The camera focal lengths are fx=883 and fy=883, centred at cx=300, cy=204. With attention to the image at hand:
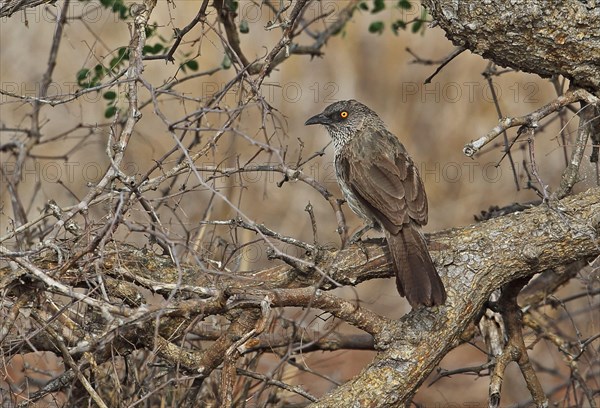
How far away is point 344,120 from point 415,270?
2.04 meters

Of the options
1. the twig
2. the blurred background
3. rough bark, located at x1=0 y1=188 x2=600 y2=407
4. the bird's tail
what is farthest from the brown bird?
the blurred background

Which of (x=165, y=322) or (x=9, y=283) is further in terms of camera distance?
(x=165, y=322)

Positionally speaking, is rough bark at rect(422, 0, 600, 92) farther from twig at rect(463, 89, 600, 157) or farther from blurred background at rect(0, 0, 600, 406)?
blurred background at rect(0, 0, 600, 406)

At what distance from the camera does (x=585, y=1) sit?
4473mm

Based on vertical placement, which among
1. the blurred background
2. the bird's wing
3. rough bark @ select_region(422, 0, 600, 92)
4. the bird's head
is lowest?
the bird's wing

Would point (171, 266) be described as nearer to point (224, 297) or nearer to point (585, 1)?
point (224, 297)

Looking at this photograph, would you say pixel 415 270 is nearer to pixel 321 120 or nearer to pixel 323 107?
pixel 321 120

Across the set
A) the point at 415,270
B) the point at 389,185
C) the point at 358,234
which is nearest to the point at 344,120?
the point at 389,185

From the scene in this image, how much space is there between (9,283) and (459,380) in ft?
22.8

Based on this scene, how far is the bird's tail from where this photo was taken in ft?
14.4

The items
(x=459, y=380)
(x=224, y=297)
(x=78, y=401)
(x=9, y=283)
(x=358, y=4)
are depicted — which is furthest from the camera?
(x=459, y=380)

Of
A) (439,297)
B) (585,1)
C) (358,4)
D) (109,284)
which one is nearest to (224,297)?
(109,284)

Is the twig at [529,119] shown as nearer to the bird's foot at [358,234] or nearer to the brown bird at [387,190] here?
the brown bird at [387,190]

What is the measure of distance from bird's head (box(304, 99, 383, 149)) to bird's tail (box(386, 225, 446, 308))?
4.38 feet
